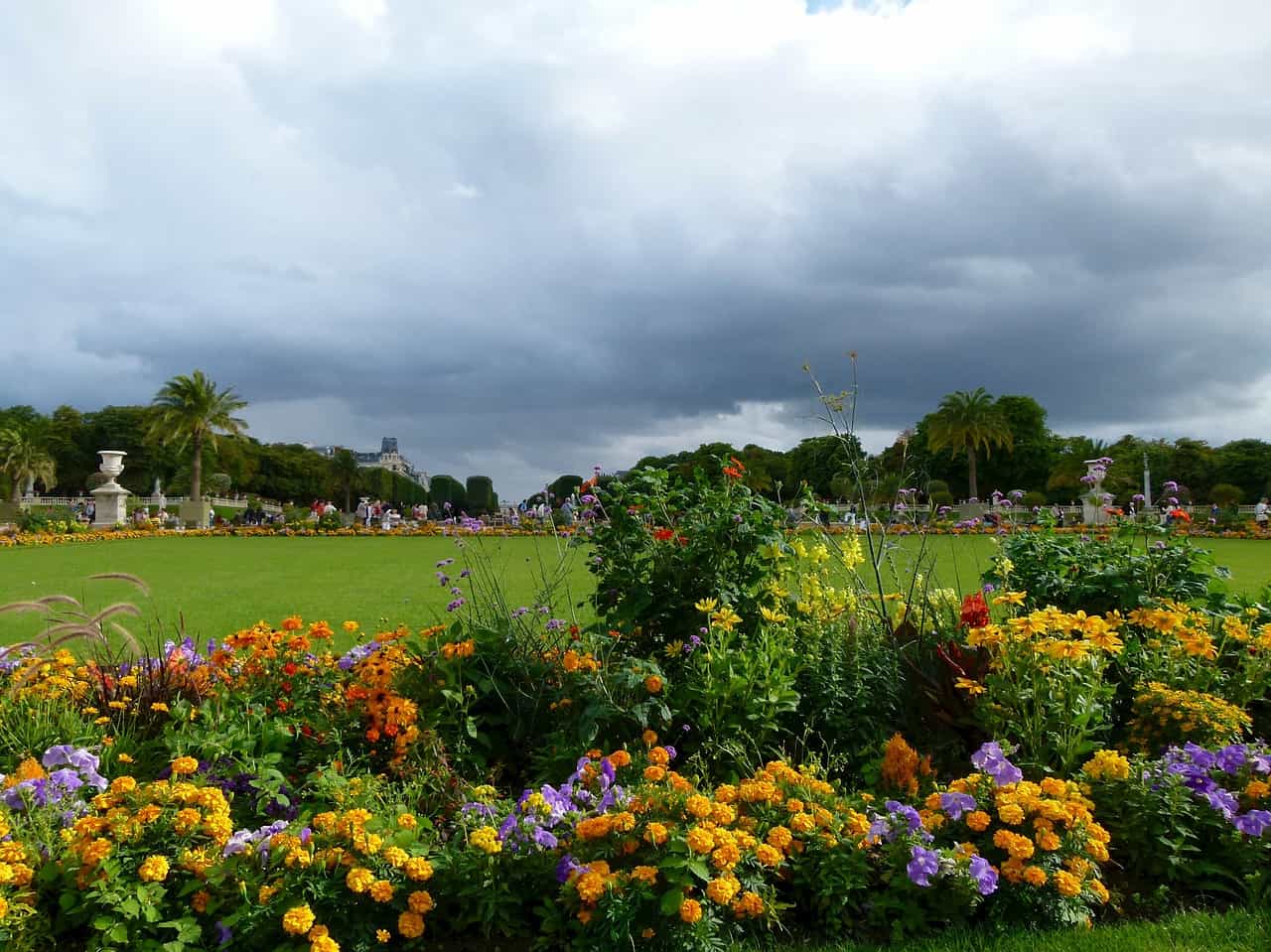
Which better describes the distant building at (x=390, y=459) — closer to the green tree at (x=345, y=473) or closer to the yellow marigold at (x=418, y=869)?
the green tree at (x=345, y=473)

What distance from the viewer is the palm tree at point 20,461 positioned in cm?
6347

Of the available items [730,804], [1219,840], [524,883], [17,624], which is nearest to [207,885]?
[524,883]

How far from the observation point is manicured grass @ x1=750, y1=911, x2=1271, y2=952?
275cm

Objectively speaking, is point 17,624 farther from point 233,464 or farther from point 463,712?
point 233,464

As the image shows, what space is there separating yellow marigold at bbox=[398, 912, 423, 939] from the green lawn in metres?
2.33

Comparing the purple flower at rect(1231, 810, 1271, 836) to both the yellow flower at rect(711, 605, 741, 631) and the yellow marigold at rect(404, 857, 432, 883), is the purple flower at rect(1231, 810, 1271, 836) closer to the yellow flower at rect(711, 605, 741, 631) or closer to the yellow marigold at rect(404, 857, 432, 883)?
the yellow flower at rect(711, 605, 741, 631)

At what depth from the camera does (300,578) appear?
13969 mm

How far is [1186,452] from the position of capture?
228 ft

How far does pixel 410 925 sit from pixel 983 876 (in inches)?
70.9

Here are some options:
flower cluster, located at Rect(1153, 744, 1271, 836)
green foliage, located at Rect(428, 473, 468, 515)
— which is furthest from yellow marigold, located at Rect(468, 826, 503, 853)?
green foliage, located at Rect(428, 473, 468, 515)

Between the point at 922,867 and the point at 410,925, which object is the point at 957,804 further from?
the point at 410,925

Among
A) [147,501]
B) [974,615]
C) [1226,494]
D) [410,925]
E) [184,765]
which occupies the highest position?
[1226,494]

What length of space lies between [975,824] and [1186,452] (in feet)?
259

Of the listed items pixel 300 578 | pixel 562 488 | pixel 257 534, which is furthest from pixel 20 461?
pixel 300 578
